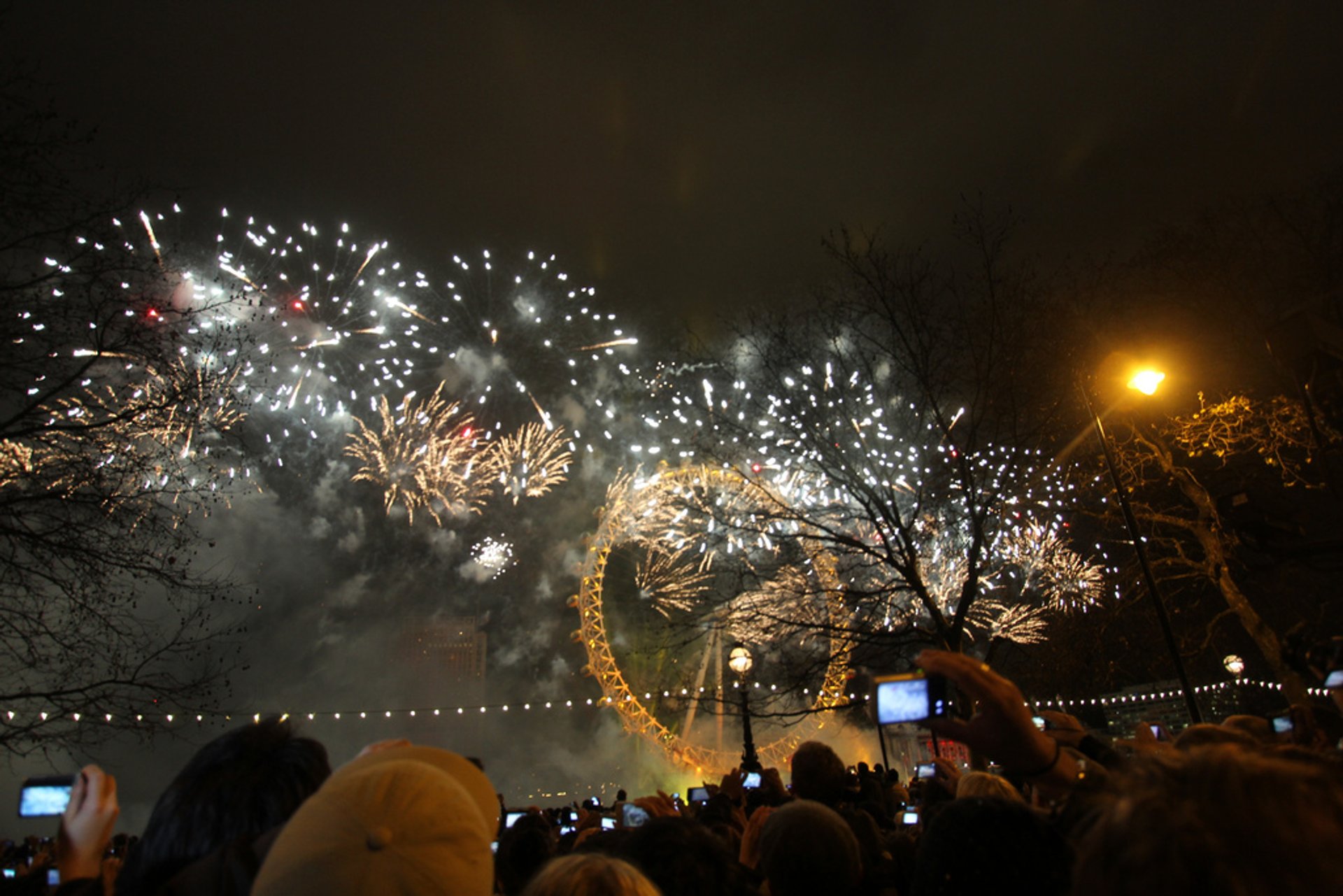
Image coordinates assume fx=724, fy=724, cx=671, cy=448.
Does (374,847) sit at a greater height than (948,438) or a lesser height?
lesser

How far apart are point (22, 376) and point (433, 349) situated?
16.1 m

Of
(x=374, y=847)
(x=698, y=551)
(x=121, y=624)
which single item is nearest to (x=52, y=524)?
(x=121, y=624)

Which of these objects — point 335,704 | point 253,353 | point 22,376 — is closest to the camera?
point 22,376

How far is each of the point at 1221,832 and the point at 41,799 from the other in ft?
16.6

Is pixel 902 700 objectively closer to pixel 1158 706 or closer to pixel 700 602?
pixel 700 602

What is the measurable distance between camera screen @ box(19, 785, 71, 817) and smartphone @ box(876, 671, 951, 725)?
4.13 metres

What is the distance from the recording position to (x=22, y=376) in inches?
366

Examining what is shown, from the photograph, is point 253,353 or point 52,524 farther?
point 253,353

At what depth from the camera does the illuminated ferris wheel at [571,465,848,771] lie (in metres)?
15.0

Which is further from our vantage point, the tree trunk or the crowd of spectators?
the tree trunk

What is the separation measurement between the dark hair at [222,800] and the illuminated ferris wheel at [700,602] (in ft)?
34.5

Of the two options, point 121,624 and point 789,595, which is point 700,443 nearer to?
point 789,595

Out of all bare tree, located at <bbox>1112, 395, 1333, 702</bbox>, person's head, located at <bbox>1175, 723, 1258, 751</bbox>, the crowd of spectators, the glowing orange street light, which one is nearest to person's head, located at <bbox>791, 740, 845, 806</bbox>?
the crowd of spectators

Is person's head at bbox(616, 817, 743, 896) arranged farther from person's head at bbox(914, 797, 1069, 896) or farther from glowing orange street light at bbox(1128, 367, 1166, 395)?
glowing orange street light at bbox(1128, 367, 1166, 395)
